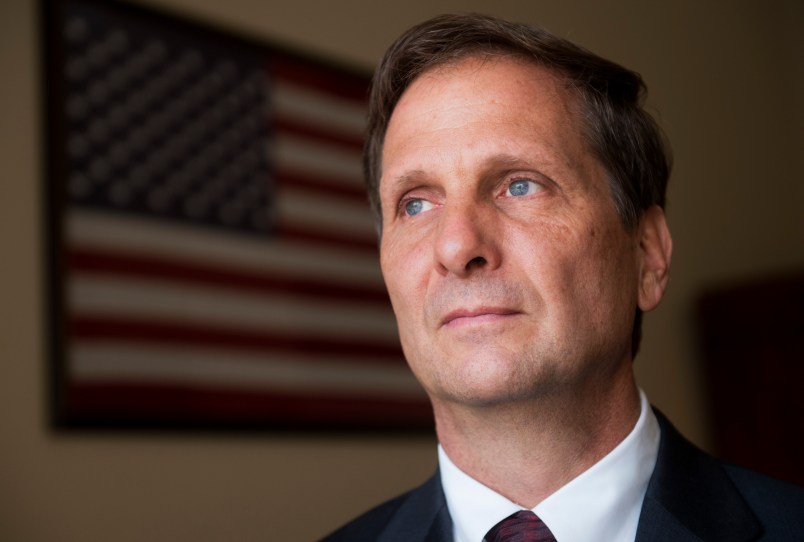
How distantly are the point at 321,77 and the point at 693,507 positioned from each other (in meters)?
1.90

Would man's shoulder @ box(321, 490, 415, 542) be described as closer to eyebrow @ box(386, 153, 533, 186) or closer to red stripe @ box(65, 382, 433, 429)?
eyebrow @ box(386, 153, 533, 186)

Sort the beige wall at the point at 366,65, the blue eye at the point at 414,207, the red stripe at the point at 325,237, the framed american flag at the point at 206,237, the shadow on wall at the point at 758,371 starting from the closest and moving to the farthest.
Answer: the blue eye at the point at 414,207 → the beige wall at the point at 366,65 → the framed american flag at the point at 206,237 → the red stripe at the point at 325,237 → the shadow on wall at the point at 758,371

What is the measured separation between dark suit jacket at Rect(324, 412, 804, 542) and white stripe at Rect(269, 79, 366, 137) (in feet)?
4.98

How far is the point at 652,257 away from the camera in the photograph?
5.35 ft

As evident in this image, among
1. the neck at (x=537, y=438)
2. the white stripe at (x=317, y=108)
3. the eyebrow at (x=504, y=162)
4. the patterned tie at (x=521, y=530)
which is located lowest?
the patterned tie at (x=521, y=530)

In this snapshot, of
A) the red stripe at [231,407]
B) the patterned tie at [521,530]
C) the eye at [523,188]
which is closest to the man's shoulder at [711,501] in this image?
the patterned tie at [521,530]

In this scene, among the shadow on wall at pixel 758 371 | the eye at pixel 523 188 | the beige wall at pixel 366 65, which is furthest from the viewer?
the shadow on wall at pixel 758 371

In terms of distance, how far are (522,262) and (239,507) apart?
1.40m

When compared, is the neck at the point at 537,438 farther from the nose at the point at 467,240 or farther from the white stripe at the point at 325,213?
the white stripe at the point at 325,213

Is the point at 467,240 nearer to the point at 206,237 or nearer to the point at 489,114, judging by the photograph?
the point at 489,114

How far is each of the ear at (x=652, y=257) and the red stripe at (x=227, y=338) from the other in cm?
127

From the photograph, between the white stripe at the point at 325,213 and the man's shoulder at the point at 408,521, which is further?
the white stripe at the point at 325,213

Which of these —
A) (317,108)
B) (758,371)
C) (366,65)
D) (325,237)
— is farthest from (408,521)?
(758,371)

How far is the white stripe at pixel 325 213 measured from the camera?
2.78 meters
